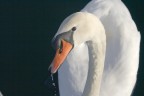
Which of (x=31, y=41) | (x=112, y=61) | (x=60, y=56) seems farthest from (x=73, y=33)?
(x=31, y=41)

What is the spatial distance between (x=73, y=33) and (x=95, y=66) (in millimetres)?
334

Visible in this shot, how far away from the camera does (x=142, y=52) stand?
4.73 m

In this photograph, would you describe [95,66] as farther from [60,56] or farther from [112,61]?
[112,61]

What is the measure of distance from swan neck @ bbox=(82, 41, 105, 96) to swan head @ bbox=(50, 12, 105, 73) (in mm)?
64

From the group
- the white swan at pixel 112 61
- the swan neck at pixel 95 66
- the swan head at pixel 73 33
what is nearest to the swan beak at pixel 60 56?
the swan head at pixel 73 33

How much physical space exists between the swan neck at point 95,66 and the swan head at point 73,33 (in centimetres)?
6

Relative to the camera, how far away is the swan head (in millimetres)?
2688

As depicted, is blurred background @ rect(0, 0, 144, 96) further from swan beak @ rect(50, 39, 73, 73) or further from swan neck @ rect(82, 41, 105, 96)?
swan beak @ rect(50, 39, 73, 73)

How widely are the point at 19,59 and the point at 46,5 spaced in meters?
0.69

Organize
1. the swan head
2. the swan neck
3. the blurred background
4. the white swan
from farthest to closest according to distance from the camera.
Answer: the blurred background
the white swan
the swan neck
the swan head

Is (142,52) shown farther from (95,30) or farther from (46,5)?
(95,30)

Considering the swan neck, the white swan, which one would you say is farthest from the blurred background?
the swan neck

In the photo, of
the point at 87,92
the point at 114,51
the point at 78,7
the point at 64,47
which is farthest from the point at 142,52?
the point at 64,47

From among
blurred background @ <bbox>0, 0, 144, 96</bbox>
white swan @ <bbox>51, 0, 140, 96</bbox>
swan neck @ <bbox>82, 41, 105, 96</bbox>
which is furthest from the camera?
blurred background @ <bbox>0, 0, 144, 96</bbox>
